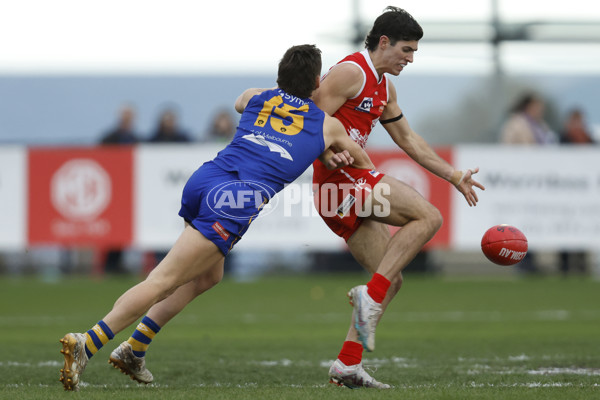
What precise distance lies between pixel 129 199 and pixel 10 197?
71.6 inches

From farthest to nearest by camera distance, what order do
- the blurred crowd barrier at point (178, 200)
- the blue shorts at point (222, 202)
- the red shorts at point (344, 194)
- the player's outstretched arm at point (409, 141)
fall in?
the blurred crowd barrier at point (178, 200) < the player's outstretched arm at point (409, 141) < the red shorts at point (344, 194) < the blue shorts at point (222, 202)

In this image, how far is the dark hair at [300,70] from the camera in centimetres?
619

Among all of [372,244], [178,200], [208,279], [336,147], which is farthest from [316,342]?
[178,200]

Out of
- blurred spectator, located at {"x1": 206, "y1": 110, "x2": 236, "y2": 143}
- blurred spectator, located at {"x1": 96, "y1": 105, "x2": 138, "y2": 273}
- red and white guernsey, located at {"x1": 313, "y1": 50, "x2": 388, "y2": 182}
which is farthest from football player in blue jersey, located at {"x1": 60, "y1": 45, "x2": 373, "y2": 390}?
blurred spectator, located at {"x1": 96, "y1": 105, "x2": 138, "y2": 273}

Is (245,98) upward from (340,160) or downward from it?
upward

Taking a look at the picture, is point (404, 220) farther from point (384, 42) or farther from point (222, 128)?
point (222, 128)

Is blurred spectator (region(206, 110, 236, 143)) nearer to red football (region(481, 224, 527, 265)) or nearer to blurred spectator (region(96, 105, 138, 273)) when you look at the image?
blurred spectator (region(96, 105, 138, 273))

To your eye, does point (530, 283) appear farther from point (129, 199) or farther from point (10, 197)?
point (10, 197)

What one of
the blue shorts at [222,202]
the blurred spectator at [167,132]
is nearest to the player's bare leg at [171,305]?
the blue shorts at [222,202]

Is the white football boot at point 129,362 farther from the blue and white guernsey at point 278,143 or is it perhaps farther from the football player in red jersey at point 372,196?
the blue and white guernsey at point 278,143

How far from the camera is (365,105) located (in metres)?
6.82

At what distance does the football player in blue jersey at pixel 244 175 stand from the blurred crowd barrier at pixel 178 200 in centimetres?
897

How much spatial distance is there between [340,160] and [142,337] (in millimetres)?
1768

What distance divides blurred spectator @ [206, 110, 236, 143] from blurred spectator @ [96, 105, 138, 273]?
1279 mm
